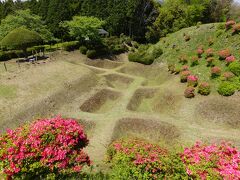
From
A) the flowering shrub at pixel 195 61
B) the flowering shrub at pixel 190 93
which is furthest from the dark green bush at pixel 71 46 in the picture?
the flowering shrub at pixel 190 93

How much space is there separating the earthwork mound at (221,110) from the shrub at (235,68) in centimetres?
419

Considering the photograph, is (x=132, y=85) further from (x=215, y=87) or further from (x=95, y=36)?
(x=95, y=36)

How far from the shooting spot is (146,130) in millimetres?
21922

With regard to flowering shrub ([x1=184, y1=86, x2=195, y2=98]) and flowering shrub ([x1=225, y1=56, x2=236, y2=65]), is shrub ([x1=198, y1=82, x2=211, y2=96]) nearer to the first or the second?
flowering shrub ([x1=184, y1=86, x2=195, y2=98])

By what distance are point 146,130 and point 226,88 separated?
418 inches

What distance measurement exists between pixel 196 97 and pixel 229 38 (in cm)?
1334

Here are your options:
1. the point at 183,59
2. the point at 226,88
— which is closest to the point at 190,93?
the point at 226,88

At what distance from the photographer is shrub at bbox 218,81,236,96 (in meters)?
24.2

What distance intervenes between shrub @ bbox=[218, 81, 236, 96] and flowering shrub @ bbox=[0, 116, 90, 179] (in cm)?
1922

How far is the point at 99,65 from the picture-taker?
1647 inches

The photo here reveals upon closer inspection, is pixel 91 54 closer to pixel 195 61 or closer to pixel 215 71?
pixel 195 61

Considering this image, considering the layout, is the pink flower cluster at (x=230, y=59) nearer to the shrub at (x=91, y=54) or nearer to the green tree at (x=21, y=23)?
the shrub at (x=91, y=54)

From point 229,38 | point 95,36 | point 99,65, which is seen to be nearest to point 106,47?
point 95,36

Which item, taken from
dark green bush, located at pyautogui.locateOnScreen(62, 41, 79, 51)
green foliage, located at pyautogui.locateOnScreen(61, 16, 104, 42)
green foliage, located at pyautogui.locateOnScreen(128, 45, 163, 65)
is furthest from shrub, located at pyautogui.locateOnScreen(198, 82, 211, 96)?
dark green bush, located at pyautogui.locateOnScreen(62, 41, 79, 51)
